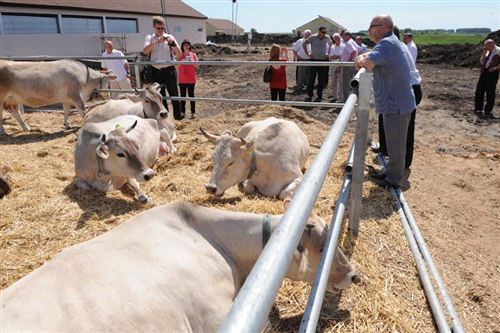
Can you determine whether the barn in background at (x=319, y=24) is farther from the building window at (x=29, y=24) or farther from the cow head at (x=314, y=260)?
the cow head at (x=314, y=260)

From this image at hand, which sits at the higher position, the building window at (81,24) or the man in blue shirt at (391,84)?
the building window at (81,24)

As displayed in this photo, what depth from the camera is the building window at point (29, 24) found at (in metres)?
23.5

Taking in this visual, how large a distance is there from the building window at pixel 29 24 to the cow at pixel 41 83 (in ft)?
59.9

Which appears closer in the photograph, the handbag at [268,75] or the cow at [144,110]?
the cow at [144,110]

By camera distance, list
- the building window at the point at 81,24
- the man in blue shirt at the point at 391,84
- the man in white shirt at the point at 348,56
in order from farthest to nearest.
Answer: the building window at the point at 81,24 < the man in white shirt at the point at 348,56 < the man in blue shirt at the point at 391,84

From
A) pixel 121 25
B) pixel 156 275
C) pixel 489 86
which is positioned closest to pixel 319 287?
pixel 156 275

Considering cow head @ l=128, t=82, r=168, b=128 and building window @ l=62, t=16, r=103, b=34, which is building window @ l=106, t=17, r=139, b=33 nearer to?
building window @ l=62, t=16, r=103, b=34

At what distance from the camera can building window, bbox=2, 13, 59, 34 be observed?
2354 cm

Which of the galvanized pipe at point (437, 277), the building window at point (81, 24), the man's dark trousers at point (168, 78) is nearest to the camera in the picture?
the galvanized pipe at point (437, 277)

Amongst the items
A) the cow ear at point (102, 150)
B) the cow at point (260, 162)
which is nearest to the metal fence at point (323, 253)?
the cow at point (260, 162)

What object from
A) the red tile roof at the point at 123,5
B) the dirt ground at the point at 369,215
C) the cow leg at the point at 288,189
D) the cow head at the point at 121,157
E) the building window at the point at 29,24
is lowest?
the dirt ground at the point at 369,215

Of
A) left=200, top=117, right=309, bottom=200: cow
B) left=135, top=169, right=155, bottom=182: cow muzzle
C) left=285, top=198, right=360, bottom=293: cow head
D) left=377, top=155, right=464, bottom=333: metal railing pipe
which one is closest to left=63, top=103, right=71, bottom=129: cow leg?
left=135, top=169, right=155, bottom=182: cow muzzle

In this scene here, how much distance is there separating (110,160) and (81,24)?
27956 mm

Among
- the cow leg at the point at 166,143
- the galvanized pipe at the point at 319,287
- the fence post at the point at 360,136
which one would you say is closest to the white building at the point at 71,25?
the cow leg at the point at 166,143
